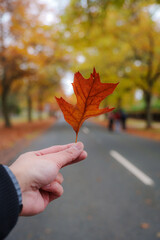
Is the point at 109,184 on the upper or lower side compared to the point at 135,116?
upper

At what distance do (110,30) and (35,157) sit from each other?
12959 mm

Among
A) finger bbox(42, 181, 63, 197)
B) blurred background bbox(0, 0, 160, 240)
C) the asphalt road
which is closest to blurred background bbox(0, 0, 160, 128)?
blurred background bbox(0, 0, 160, 240)

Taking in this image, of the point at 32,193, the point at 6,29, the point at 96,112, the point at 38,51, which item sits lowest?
the point at 32,193

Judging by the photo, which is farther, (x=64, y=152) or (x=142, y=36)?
(x=142, y=36)

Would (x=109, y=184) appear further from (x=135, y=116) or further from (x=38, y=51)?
(x=135, y=116)

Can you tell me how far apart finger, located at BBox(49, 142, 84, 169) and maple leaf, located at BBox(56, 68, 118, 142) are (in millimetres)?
246

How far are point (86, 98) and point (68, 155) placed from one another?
341 mm

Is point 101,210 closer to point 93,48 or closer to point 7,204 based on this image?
point 7,204

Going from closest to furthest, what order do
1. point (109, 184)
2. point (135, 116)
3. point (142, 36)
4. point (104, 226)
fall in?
point (104, 226) → point (109, 184) → point (142, 36) → point (135, 116)

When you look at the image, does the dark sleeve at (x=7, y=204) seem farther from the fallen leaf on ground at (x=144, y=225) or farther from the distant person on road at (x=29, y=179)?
the fallen leaf on ground at (x=144, y=225)

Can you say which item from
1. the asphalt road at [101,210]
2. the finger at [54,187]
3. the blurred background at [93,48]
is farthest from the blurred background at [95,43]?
the finger at [54,187]

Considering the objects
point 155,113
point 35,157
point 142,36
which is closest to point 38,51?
point 142,36

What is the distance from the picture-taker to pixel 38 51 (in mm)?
14680

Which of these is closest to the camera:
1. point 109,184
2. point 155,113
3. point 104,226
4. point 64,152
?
point 64,152
